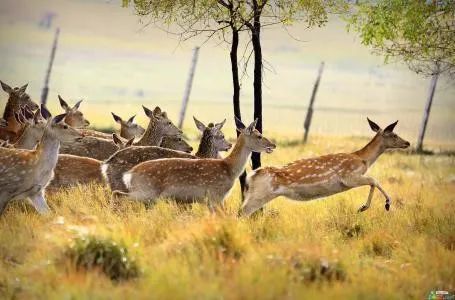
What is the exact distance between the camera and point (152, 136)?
1248cm

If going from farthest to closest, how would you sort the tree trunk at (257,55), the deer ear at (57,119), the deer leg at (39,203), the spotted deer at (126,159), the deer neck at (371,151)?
the tree trunk at (257,55)
the deer neck at (371,151)
the spotted deer at (126,159)
the deer leg at (39,203)
the deer ear at (57,119)

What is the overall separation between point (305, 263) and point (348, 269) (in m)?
0.39

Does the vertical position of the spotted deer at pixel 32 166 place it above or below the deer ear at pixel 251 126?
below

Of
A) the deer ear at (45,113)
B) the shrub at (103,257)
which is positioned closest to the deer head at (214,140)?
the deer ear at (45,113)

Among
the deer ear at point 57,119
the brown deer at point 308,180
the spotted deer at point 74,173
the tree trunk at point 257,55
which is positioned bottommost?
the spotted deer at point 74,173

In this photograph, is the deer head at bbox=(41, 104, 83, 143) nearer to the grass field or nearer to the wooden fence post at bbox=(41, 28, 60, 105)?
the grass field

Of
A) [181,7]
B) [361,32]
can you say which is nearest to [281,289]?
[181,7]

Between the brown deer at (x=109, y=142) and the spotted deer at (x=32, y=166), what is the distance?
3.12 metres

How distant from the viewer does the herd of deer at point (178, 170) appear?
896 cm

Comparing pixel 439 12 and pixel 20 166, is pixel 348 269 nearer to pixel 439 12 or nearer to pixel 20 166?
pixel 20 166

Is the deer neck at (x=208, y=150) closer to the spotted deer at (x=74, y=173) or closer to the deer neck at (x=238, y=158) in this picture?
the deer neck at (x=238, y=158)

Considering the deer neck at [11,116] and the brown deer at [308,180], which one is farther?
the deer neck at [11,116]

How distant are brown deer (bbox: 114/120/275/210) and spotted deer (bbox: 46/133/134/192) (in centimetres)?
113

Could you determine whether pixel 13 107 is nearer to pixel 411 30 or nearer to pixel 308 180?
pixel 308 180
